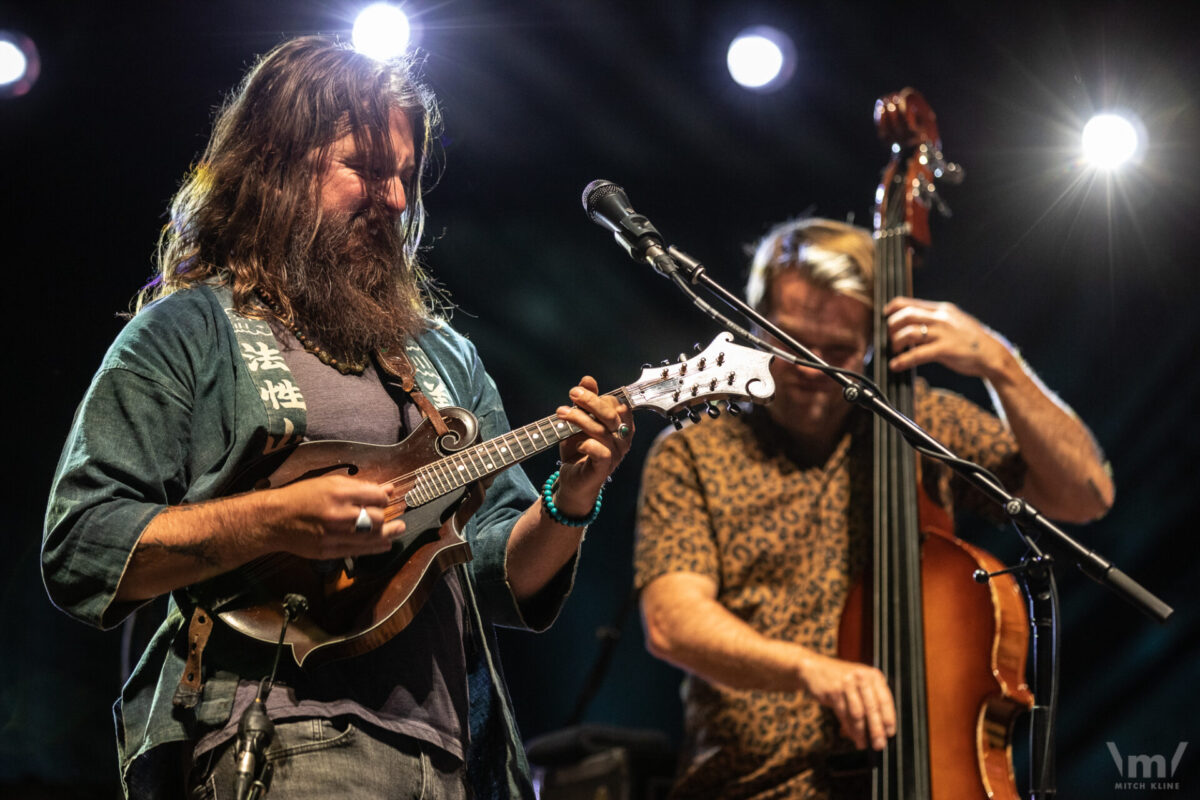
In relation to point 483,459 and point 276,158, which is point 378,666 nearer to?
point 483,459

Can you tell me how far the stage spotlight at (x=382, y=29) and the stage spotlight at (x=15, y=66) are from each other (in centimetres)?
116

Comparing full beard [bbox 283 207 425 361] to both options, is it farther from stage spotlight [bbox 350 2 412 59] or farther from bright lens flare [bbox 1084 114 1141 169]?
bright lens flare [bbox 1084 114 1141 169]

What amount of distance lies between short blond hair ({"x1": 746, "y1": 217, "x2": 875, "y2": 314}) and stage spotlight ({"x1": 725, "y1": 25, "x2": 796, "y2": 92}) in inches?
66.3

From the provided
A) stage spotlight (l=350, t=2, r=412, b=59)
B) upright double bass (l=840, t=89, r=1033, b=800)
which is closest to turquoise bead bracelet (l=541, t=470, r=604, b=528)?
upright double bass (l=840, t=89, r=1033, b=800)

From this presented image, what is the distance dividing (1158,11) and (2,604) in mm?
5036

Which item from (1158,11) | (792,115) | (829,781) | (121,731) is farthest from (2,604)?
(1158,11)

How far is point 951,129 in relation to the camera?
516 centimetres

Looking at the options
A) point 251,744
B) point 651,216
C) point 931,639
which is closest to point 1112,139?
point 651,216

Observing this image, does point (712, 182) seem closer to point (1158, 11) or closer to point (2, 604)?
point (1158, 11)

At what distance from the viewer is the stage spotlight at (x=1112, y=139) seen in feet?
15.6

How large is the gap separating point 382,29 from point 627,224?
8.23 ft

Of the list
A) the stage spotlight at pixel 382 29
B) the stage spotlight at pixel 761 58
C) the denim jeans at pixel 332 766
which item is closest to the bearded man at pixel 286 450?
the denim jeans at pixel 332 766

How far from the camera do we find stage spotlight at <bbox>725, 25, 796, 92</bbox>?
5.10m

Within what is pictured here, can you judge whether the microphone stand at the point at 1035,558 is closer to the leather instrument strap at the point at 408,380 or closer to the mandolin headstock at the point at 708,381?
the mandolin headstock at the point at 708,381
